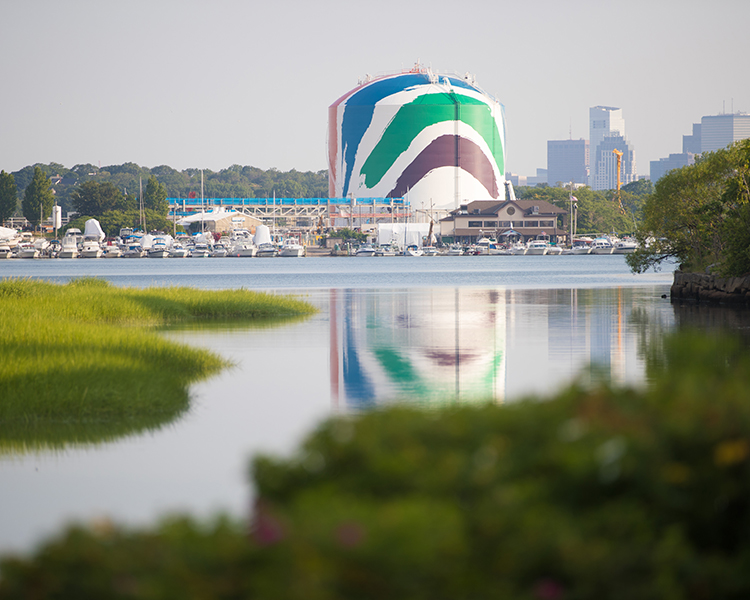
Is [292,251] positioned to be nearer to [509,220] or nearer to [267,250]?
[267,250]

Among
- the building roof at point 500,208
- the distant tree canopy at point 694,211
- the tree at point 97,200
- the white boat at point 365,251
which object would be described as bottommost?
the white boat at point 365,251

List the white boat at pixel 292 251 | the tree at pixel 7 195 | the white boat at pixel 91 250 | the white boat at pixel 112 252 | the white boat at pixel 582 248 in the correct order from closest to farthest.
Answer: the white boat at pixel 582 248 < the white boat at pixel 292 251 < the white boat at pixel 91 250 < the white boat at pixel 112 252 < the tree at pixel 7 195

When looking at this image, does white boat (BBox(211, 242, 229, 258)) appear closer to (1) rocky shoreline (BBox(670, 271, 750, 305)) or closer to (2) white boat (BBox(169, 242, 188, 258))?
(2) white boat (BBox(169, 242, 188, 258))

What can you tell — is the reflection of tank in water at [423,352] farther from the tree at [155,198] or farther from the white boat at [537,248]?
the tree at [155,198]

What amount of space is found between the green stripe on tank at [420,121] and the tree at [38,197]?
190 feet

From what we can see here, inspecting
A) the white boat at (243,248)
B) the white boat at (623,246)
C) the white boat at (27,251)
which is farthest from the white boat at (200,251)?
the white boat at (623,246)

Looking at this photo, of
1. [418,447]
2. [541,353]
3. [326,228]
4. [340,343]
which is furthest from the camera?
[326,228]

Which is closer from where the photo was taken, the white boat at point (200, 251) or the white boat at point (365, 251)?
the white boat at point (200, 251)

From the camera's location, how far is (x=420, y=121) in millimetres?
181875

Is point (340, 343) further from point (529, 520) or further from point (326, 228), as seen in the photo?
point (326, 228)

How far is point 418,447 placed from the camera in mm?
4844

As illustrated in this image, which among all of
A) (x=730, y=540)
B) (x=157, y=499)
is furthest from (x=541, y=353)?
(x=730, y=540)

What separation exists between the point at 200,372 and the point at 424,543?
1557cm

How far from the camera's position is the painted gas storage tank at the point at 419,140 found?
182 metres
